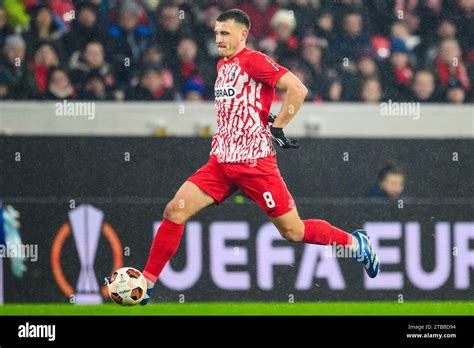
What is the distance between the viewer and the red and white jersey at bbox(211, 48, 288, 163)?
9.17 meters

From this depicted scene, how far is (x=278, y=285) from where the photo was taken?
10.8 m

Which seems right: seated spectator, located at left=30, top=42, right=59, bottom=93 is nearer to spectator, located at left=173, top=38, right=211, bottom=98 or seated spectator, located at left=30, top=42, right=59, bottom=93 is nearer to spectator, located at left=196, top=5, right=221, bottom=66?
spectator, located at left=173, top=38, right=211, bottom=98

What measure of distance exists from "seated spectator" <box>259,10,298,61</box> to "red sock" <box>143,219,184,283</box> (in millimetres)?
3014

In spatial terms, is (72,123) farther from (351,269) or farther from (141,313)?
(351,269)

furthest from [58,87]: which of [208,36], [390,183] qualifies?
[390,183]

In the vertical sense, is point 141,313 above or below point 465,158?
below

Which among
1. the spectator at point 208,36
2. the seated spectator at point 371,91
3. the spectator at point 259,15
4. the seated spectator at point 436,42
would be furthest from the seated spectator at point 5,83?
the seated spectator at point 436,42

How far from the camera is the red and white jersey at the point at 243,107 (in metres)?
9.17

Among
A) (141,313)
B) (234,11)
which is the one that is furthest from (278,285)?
(234,11)

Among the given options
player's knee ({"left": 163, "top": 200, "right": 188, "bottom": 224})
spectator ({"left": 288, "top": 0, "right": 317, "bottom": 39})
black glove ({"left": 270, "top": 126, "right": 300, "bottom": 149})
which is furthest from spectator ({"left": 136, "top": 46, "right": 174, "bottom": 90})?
black glove ({"left": 270, "top": 126, "right": 300, "bottom": 149})

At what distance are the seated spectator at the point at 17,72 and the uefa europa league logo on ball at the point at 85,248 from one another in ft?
4.70

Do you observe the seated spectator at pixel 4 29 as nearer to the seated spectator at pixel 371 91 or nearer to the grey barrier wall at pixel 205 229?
the grey barrier wall at pixel 205 229
